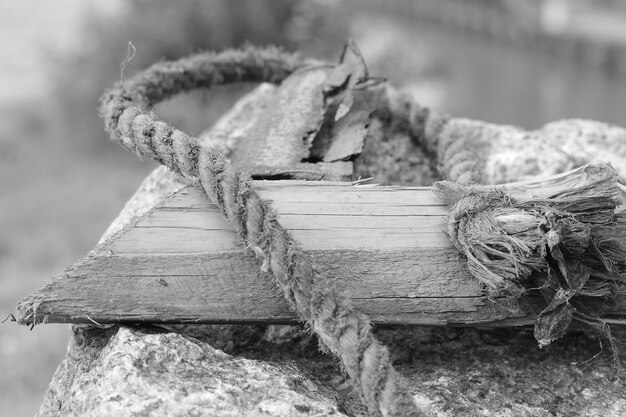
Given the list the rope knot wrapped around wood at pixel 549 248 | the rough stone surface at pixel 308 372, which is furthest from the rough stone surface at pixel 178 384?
the rope knot wrapped around wood at pixel 549 248

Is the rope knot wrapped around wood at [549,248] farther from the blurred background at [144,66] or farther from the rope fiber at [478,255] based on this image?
the blurred background at [144,66]

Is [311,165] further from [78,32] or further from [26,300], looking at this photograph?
[78,32]

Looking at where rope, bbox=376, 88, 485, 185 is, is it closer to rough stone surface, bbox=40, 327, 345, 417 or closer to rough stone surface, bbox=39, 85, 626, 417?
rough stone surface, bbox=39, 85, 626, 417

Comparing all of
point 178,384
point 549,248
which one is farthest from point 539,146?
point 178,384

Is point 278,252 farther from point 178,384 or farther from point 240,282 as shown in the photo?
point 178,384

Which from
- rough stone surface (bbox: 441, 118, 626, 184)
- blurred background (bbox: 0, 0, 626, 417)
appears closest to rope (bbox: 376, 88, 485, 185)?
rough stone surface (bbox: 441, 118, 626, 184)

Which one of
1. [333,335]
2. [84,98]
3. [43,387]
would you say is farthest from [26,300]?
[84,98]

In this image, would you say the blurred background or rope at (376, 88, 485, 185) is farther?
the blurred background
